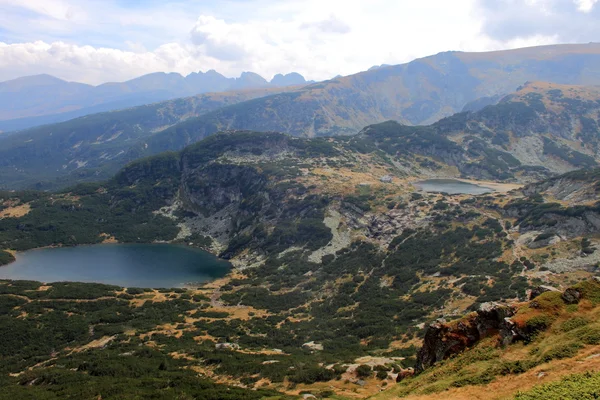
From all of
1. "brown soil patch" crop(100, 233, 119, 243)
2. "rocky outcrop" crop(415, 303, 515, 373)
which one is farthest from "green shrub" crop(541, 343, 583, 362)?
"brown soil patch" crop(100, 233, 119, 243)

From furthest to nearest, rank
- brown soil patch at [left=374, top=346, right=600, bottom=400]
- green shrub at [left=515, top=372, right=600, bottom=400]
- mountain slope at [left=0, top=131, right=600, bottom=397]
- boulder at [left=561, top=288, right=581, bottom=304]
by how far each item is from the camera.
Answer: mountain slope at [left=0, top=131, right=600, bottom=397], boulder at [left=561, top=288, right=581, bottom=304], brown soil patch at [left=374, top=346, right=600, bottom=400], green shrub at [left=515, top=372, right=600, bottom=400]

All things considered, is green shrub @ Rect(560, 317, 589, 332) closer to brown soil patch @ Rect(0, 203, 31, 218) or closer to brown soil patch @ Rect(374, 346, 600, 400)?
brown soil patch @ Rect(374, 346, 600, 400)

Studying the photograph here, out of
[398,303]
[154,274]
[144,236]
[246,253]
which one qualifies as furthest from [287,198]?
[398,303]

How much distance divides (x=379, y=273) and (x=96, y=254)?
12404cm

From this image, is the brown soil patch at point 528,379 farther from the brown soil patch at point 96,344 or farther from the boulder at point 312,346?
the brown soil patch at point 96,344

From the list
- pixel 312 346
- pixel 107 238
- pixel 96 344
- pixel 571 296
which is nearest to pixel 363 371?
pixel 312 346

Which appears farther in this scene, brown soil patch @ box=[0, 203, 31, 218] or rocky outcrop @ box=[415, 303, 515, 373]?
brown soil patch @ box=[0, 203, 31, 218]

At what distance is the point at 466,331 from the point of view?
3167 centimetres

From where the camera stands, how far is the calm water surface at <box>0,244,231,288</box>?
129125 millimetres

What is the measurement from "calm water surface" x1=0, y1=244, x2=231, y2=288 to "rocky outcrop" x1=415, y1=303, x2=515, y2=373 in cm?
10475

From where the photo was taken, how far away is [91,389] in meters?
45.2

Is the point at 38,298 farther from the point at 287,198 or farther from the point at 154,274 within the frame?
the point at 287,198

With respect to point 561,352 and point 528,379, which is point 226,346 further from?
point 561,352

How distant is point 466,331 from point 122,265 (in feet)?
466
